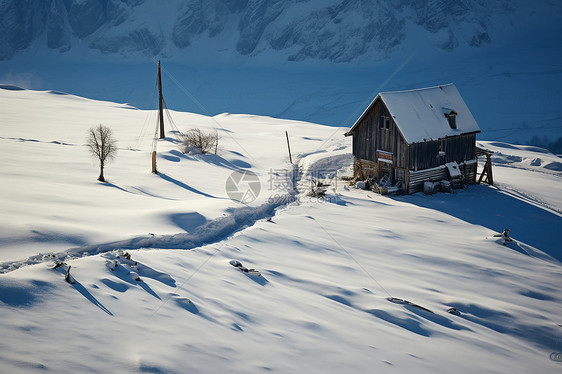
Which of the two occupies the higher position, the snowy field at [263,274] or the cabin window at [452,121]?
the cabin window at [452,121]

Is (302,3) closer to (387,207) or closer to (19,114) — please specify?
(19,114)

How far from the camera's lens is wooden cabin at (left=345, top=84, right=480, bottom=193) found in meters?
29.0

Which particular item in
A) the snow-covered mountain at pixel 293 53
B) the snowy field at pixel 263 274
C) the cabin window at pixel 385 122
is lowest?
the snowy field at pixel 263 274

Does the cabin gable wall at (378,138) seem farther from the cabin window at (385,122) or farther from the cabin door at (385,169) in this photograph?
the cabin door at (385,169)

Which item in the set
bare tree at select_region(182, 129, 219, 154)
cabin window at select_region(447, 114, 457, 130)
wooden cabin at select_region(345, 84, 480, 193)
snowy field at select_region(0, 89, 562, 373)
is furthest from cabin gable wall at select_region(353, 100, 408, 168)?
bare tree at select_region(182, 129, 219, 154)

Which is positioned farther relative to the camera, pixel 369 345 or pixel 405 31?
pixel 405 31

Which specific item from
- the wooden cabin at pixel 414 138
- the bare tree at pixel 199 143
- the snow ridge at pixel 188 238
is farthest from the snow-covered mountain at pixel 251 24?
the snow ridge at pixel 188 238

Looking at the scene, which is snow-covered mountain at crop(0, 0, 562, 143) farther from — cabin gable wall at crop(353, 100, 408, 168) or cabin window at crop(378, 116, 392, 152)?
cabin window at crop(378, 116, 392, 152)

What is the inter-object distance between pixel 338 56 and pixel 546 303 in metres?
116

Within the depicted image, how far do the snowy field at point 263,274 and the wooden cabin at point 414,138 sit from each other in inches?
73.2

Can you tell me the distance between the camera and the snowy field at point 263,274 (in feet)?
34.7

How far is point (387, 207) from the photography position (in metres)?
26.5

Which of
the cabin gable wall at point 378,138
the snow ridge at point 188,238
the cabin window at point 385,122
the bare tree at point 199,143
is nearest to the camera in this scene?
the snow ridge at point 188,238

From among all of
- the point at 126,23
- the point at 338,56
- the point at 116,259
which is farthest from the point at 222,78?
the point at 116,259
